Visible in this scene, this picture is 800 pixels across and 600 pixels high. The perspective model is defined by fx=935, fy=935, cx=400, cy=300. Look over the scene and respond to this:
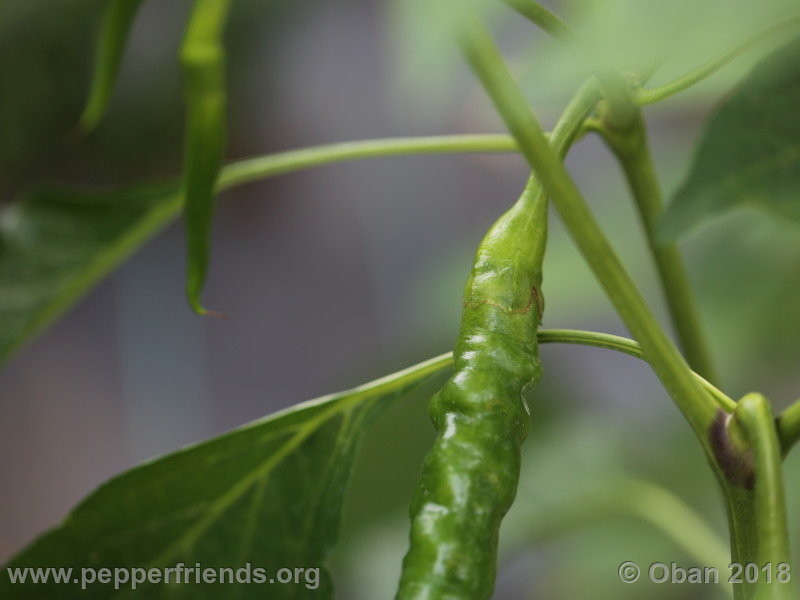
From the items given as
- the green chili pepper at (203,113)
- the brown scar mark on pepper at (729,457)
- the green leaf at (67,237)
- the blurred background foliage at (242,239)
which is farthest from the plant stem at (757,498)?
the blurred background foliage at (242,239)

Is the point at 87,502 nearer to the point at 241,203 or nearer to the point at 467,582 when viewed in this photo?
the point at 467,582

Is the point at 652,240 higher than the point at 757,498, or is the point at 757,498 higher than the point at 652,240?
the point at 652,240

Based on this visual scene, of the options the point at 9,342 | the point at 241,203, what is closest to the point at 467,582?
the point at 9,342

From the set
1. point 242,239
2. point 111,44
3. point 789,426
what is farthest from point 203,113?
point 242,239

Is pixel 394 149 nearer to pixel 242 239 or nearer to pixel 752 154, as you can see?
pixel 752 154

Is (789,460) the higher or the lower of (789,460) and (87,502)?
the higher

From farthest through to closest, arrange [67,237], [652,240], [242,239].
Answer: [242,239], [67,237], [652,240]

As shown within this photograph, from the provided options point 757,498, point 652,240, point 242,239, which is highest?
point 242,239
